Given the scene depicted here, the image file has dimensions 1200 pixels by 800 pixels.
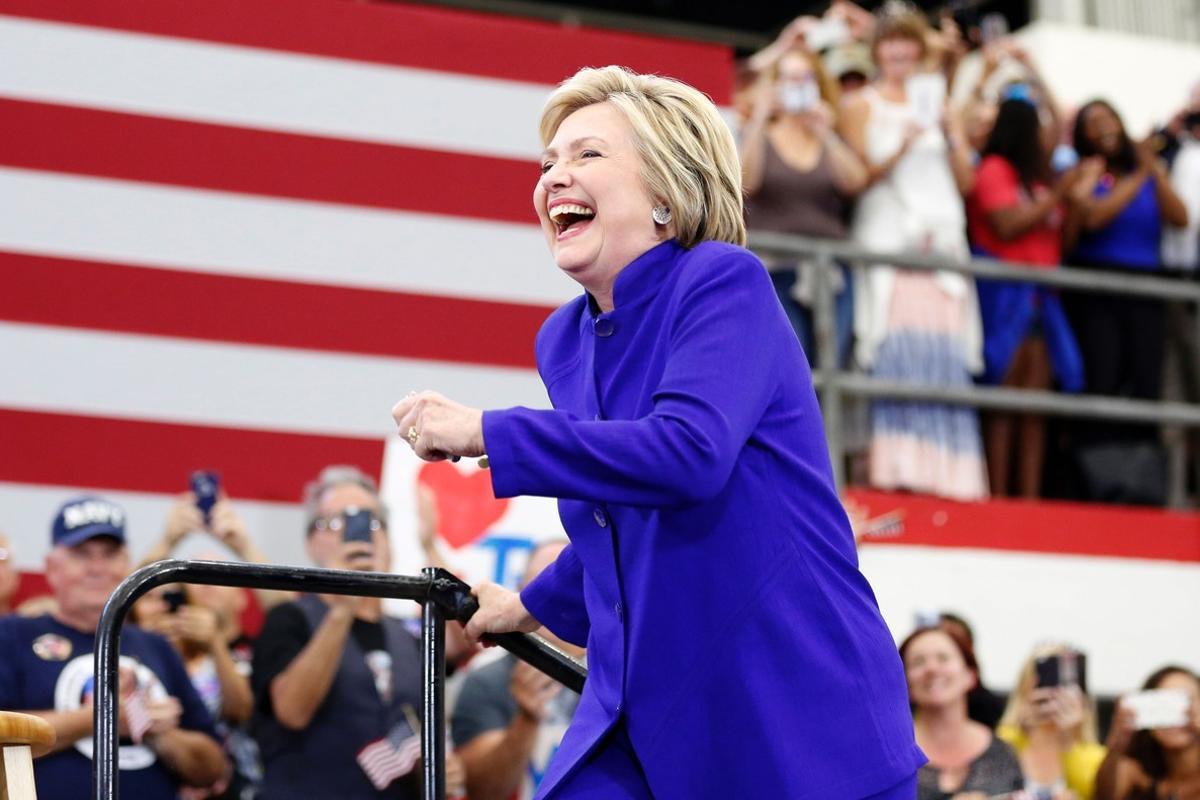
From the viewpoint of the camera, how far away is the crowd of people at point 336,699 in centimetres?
373

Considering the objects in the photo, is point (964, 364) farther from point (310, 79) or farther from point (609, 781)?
point (609, 781)

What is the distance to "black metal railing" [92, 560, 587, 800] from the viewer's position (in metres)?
1.96

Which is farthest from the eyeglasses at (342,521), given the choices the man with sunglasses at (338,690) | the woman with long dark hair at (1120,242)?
the woman with long dark hair at (1120,242)

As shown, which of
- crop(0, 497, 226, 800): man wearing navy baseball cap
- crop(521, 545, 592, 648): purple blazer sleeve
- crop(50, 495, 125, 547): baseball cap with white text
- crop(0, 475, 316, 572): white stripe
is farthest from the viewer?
crop(0, 475, 316, 572): white stripe

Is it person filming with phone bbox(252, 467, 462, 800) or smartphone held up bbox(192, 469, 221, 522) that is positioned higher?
smartphone held up bbox(192, 469, 221, 522)

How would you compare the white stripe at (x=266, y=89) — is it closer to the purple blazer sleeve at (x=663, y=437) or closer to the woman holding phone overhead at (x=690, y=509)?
the woman holding phone overhead at (x=690, y=509)

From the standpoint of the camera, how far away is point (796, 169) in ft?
17.7

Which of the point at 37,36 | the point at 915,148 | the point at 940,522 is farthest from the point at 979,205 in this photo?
the point at 37,36

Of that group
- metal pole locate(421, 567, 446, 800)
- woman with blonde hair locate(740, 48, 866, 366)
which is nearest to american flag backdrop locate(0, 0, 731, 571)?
woman with blonde hair locate(740, 48, 866, 366)

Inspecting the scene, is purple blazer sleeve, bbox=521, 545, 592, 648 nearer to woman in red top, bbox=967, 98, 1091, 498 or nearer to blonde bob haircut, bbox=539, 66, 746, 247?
blonde bob haircut, bbox=539, 66, 746, 247

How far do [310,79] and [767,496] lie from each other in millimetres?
3699

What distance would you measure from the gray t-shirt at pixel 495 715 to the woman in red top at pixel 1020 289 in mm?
2116

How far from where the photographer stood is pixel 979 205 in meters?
5.81

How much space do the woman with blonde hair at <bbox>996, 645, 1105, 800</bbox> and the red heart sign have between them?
1468 millimetres
